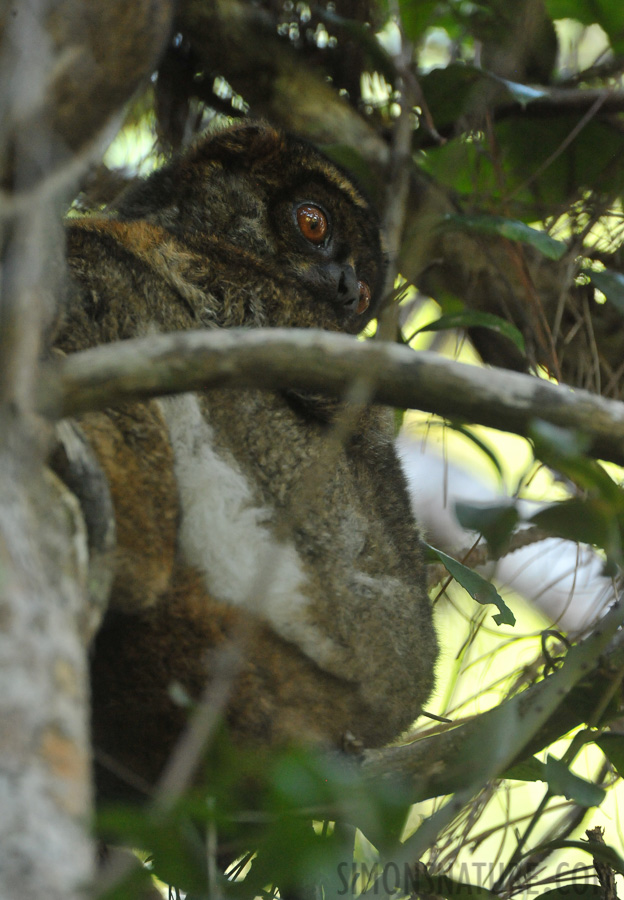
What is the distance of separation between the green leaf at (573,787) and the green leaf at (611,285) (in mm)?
2353

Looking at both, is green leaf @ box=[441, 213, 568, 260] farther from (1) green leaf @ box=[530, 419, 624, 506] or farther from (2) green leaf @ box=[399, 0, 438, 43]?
(1) green leaf @ box=[530, 419, 624, 506]

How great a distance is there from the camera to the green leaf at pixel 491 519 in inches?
61.6

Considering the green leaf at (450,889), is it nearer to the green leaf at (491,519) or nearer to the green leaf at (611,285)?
the green leaf at (491,519)

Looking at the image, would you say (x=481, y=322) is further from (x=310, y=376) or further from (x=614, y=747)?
(x=310, y=376)

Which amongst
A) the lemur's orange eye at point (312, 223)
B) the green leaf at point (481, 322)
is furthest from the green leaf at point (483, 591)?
the lemur's orange eye at point (312, 223)

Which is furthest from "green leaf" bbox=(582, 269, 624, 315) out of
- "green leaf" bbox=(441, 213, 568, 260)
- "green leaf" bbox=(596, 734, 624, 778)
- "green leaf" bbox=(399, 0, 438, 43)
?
"green leaf" bbox=(596, 734, 624, 778)

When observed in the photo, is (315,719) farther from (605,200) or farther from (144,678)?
(605,200)

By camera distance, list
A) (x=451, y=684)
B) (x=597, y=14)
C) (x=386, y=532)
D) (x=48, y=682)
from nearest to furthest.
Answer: (x=48, y=682) < (x=386, y=532) < (x=451, y=684) < (x=597, y=14)

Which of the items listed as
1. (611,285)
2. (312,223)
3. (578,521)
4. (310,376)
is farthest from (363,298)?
(310,376)

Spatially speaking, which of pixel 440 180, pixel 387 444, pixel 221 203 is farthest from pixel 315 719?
pixel 440 180

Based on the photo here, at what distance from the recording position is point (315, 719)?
86.8 inches

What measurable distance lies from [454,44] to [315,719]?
13.3ft

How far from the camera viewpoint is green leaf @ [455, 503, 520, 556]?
156 centimetres

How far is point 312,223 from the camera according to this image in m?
3.31
